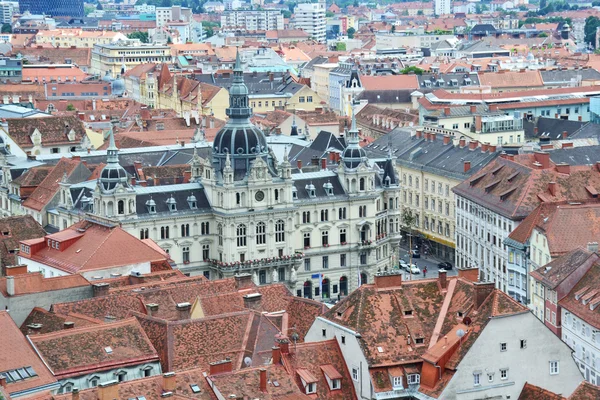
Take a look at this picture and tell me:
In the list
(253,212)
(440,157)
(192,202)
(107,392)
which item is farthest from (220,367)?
(440,157)

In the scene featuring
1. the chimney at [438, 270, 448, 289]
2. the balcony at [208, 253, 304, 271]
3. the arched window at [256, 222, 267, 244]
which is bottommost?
the balcony at [208, 253, 304, 271]

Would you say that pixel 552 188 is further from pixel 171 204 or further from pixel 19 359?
pixel 19 359

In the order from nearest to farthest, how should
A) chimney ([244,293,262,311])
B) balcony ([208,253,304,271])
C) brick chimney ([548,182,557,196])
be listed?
chimney ([244,293,262,311])
brick chimney ([548,182,557,196])
balcony ([208,253,304,271])

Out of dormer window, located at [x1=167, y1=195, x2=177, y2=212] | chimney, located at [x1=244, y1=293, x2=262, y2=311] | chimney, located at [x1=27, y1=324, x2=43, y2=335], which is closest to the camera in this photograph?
chimney, located at [x1=27, y1=324, x2=43, y2=335]

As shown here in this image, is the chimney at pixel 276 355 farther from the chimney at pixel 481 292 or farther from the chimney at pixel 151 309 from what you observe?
the chimney at pixel 151 309

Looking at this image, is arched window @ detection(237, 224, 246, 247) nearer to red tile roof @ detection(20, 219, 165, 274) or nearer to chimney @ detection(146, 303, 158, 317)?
red tile roof @ detection(20, 219, 165, 274)

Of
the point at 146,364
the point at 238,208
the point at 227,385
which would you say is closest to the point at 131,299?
the point at 146,364

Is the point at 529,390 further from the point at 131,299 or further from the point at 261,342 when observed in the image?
the point at 131,299

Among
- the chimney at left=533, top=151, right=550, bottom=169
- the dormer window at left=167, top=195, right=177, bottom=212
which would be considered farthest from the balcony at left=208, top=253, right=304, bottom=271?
the chimney at left=533, top=151, right=550, bottom=169
